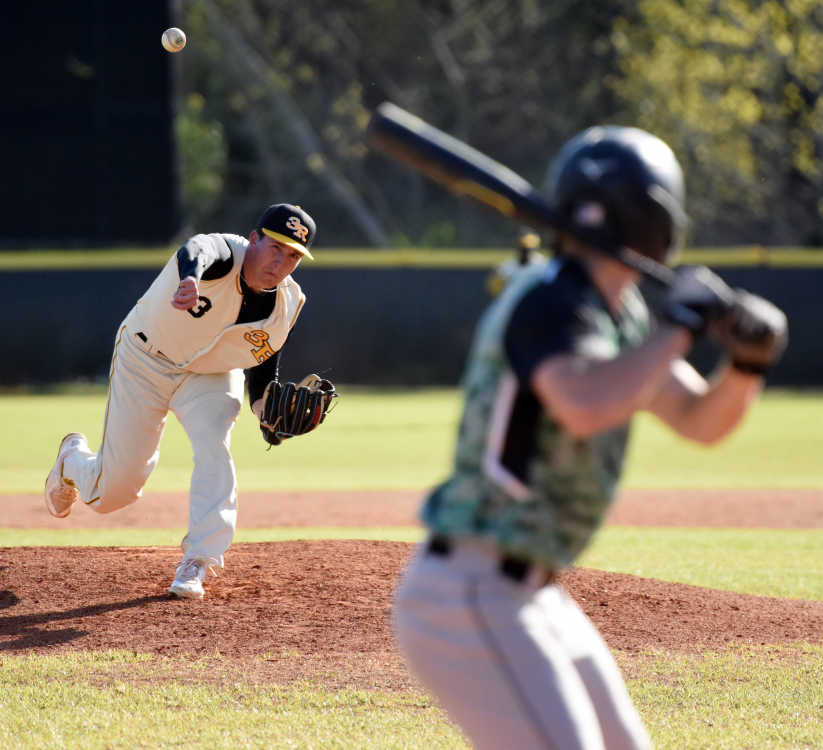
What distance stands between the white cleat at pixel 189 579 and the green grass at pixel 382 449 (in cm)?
459

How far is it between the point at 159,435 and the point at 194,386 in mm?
409

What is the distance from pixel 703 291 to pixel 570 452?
39 cm

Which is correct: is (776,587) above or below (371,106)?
above

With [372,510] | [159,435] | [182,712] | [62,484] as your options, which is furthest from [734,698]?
[372,510]

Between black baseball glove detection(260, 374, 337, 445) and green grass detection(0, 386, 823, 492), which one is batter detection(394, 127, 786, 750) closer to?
black baseball glove detection(260, 374, 337, 445)

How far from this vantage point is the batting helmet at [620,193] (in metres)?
2.58

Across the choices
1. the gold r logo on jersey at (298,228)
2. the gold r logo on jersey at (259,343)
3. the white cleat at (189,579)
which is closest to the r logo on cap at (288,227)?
the gold r logo on jersey at (298,228)

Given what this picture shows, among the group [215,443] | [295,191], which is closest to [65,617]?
[215,443]

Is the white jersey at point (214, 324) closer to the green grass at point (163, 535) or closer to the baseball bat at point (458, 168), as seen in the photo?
the green grass at point (163, 535)

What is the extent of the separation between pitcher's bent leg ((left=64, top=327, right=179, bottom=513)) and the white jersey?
11 centimetres

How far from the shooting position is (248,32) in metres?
36.1

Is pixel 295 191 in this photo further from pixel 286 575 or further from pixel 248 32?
pixel 286 575

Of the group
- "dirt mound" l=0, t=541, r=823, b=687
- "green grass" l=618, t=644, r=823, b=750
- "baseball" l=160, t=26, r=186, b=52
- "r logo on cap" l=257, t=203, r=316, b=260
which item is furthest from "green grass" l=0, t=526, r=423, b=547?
"baseball" l=160, t=26, r=186, b=52

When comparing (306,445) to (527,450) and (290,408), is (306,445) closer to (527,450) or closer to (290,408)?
(290,408)
